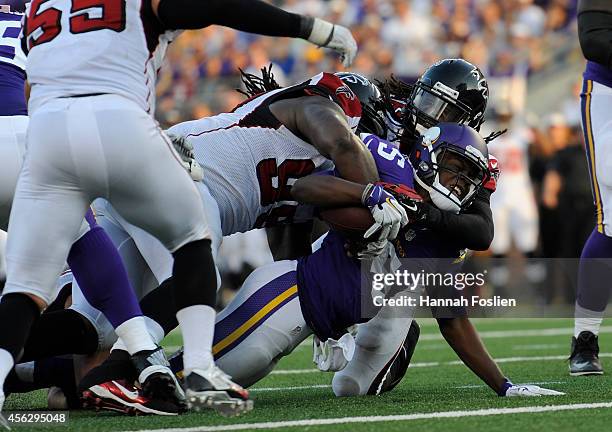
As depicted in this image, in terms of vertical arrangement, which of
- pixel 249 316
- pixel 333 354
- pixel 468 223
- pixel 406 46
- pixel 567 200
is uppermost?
pixel 468 223

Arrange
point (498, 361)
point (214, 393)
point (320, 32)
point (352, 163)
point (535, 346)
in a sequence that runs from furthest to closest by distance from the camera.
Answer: point (535, 346)
point (498, 361)
point (352, 163)
point (320, 32)
point (214, 393)

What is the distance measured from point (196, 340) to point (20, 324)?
50 cm

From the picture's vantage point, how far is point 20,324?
307 centimetres

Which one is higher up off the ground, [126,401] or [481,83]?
[481,83]

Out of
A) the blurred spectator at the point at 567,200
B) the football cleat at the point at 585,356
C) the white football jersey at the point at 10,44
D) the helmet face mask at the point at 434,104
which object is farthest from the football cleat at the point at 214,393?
the blurred spectator at the point at 567,200

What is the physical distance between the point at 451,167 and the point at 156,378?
1356 mm

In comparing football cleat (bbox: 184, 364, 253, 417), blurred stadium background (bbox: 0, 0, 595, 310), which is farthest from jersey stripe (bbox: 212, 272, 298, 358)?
blurred stadium background (bbox: 0, 0, 595, 310)

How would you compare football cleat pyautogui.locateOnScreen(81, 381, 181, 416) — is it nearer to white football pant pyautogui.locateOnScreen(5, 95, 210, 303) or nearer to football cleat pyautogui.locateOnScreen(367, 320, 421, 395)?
white football pant pyautogui.locateOnScreen(5, 95, 210, 303)

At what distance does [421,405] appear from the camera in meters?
3.70

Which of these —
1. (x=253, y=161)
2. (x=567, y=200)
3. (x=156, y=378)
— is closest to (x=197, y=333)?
(x=156, y=378)

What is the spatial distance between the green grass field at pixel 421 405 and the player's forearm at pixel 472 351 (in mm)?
71

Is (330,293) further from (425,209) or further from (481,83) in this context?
(481,83)

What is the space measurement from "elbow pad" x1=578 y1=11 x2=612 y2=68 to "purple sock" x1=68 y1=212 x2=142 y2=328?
231 centimetres

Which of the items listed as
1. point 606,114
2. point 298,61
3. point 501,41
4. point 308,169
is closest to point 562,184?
point 501,41
